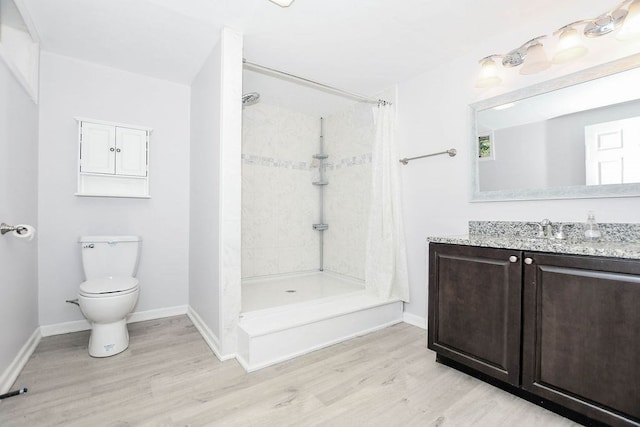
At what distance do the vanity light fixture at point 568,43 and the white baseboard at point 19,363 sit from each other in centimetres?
318

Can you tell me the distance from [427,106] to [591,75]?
1.00 meters

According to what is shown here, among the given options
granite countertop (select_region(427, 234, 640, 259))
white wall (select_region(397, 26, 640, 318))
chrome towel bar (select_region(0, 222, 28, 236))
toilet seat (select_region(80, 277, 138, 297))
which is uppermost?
white wall (select_region(397, 26, 640, 318))

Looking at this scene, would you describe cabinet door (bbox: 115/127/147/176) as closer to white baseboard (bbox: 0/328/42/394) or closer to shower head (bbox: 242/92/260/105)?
shower head (bbox: 242/92/260/105)

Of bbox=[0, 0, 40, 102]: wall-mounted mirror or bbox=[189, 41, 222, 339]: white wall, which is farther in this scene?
bbox=[189, 41, 222, 339]: white wall

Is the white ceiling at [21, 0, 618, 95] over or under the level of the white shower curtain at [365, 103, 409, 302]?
over

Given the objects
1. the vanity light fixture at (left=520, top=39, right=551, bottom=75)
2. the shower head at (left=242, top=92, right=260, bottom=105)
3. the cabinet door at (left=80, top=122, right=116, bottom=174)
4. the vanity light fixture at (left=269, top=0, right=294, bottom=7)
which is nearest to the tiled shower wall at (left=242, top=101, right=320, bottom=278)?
the shower head at (left=242, top=92, right=260, bottom=105)

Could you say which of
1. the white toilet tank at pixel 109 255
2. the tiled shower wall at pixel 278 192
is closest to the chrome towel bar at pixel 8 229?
the white toilet tank at pixel 109 255

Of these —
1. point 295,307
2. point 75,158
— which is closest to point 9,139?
point 75,158

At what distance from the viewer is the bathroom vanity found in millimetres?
1127

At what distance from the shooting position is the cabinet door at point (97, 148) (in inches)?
85.6

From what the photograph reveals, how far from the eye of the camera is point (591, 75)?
1.55 meters

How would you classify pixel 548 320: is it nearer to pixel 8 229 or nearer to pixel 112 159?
pixel 8 229

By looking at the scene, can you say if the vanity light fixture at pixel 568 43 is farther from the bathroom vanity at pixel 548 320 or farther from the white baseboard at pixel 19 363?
the white baseboard at pixel 19 363

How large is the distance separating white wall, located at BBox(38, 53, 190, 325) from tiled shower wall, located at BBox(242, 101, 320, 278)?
0.66 metres
